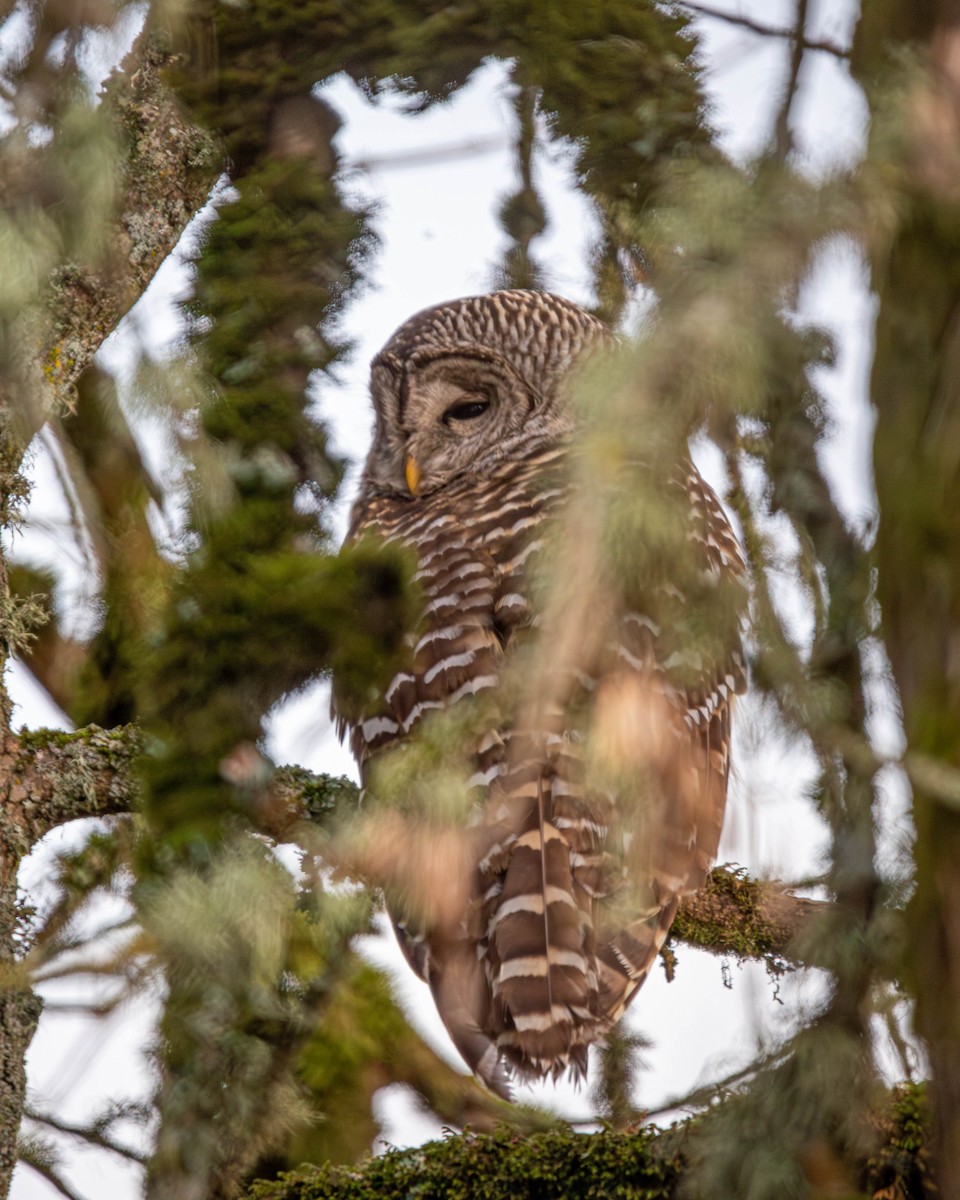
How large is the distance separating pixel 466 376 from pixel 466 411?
12 centimetres

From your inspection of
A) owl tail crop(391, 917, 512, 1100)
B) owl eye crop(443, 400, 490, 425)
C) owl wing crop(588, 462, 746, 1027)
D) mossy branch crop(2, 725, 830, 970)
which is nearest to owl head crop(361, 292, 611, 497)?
owl eye crop(443, 400, 490, 425)

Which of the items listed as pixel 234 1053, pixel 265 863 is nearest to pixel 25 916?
pixel 234 1053

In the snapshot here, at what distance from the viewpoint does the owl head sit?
3.92 meters

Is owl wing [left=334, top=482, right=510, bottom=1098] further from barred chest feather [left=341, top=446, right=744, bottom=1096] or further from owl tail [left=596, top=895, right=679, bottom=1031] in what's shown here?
owl tail [left=596, top=895, right=679, bottom=1031]

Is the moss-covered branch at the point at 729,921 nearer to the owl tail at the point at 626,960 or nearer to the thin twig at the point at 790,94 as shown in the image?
the owl tail at the point at 626,960

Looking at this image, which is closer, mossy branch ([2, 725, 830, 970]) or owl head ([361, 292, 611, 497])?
mossy branch ([2, 725, 830, 970])

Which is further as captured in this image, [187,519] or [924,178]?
[187,519]

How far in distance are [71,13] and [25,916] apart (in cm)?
169

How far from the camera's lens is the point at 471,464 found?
12.4ft

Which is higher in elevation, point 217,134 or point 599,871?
point 217,134

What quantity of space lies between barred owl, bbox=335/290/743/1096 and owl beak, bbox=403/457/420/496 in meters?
0.27

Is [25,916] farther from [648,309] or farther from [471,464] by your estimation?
[471,464]

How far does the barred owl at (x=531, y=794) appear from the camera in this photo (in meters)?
2.36

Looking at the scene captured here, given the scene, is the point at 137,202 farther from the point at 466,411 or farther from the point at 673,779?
the point at 673,779
